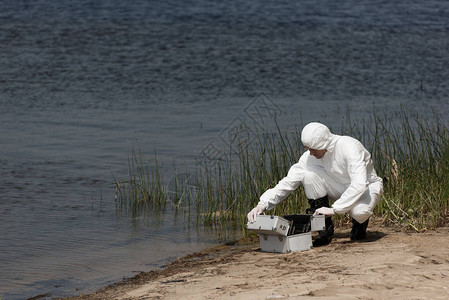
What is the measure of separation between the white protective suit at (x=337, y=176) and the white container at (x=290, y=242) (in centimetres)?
30

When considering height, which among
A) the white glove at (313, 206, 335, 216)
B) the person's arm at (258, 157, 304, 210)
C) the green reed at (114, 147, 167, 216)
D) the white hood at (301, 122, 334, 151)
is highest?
the white hood at (301, 122, 334, 151)

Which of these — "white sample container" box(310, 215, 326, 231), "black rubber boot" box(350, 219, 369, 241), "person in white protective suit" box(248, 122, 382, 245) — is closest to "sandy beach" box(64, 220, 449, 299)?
"black rubber boot" box(350, 219, 369, 241)

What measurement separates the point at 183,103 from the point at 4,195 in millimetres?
5736

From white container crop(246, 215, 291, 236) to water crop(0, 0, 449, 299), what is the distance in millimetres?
1382

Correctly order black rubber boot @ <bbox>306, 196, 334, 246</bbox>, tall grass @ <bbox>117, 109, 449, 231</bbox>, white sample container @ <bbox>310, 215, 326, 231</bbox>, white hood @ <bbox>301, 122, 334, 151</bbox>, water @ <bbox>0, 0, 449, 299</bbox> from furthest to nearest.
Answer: water @ <bbox>0, 0, 449, 299</bbox> < tall grass @ <bbox>117, 109, 449, 231</bbox> < black rubber boot @ <bbox>306, 196, 334, 246</bbox> < white sample container @ <bbox>310, 215, 326, 231</bbox> < white hood @ <bbox>301, 122, 334, 151</bbox>

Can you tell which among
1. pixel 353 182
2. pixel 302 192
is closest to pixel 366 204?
pixel 353 182

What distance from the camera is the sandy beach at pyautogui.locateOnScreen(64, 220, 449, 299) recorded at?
5121mm

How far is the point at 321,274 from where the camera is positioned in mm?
5574

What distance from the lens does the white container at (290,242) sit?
6516 mm

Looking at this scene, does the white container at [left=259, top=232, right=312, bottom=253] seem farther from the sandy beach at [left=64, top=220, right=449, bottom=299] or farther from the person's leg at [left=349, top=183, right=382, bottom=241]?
the person's leg at [left=349, top=183, right=382, bottom=241]

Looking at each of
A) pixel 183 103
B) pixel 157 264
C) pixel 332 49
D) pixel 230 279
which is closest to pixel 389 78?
pixel 332 49

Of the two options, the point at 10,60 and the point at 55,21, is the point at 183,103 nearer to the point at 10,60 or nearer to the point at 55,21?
the point at 10,60

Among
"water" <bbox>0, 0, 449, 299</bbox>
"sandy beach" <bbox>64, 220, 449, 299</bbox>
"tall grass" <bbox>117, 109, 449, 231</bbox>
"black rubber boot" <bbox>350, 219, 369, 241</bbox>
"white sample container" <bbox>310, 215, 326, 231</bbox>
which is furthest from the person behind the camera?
"water" <bbox>0, 0, 449, 299</bbox>

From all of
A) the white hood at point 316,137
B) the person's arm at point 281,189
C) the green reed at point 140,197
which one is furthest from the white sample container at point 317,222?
the green reed at point 140,197
